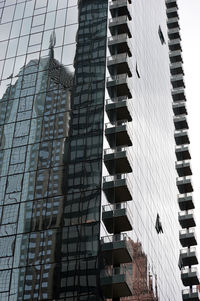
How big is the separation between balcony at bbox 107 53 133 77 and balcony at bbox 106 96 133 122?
3325mm

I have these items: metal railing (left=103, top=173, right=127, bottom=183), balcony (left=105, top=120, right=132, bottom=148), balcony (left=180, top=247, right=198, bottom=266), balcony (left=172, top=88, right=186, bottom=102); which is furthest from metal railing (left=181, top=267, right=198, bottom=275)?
balcony (left=172, top=88, right=186, bottom=102)

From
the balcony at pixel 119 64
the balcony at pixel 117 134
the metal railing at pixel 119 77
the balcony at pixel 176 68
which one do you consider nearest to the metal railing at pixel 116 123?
the balcony at pixel 117 134

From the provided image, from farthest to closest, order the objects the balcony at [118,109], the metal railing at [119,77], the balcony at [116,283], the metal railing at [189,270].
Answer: the metal railing at [189,270] → the metal railing at [119,77] → the balcony at [118,109] → the balcony at [116,283]

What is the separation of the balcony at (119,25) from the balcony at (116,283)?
26.3 metres

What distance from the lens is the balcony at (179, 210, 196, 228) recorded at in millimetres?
86562

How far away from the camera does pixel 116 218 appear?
182 feet

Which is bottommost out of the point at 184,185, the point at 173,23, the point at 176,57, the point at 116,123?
the point at 116,123

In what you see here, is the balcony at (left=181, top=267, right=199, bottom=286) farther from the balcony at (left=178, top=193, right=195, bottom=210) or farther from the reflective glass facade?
the reflective glass facade

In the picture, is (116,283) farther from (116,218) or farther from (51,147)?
(51,147)

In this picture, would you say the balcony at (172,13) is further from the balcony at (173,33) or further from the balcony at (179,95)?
the balcony at (179,95)

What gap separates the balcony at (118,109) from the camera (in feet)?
205

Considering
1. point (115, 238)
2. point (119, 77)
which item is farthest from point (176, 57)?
point (115, 238)

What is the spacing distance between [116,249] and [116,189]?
5.90 metres

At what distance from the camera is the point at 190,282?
3206 inches
